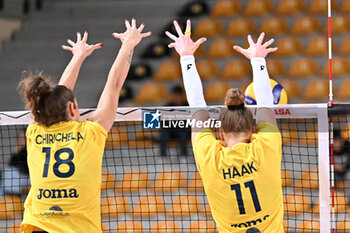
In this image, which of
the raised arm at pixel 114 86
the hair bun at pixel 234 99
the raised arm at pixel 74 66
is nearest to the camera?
the hair bun at pixel 234 99

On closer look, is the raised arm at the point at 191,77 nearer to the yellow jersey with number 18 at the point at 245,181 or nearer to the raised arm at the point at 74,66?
the yellow jersey with number 18 at the point at 245,181

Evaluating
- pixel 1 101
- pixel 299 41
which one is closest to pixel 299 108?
pixel 299 41

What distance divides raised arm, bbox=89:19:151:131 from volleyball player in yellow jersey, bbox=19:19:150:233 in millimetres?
42

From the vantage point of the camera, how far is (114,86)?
387 cm

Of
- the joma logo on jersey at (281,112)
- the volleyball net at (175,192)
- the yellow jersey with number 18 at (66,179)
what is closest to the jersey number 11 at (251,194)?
the yellow jersey with number 18 at (66,179)

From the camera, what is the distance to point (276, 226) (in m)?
3.58

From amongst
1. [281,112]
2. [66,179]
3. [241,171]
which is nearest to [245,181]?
[241,171]

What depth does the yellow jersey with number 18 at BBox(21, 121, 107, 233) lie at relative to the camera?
3.50 m

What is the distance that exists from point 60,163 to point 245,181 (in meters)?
1.12

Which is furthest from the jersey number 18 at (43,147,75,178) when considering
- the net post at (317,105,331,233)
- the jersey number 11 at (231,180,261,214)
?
the net post at (317,105,331,233)

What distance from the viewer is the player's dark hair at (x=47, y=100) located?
3.58 metres

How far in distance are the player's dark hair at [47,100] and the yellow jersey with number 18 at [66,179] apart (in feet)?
0.19

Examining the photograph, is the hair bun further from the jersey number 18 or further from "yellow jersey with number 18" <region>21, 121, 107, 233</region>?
the jersey number 18
